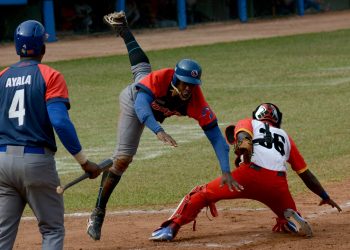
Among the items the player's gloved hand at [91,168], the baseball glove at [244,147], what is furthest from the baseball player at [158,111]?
the player's gloved hand at [91,168]

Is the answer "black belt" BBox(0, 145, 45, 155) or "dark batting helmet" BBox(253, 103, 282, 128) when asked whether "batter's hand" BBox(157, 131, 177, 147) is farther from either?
"black belt" BBox(0, 145, 45, 155)

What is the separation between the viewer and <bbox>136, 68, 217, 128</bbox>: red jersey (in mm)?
8523

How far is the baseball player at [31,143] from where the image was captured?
680 cm

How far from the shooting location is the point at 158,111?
8.75 metres

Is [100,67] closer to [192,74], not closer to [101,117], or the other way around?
[101,117]

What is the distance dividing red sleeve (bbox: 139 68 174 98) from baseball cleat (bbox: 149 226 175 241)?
3.78 ft

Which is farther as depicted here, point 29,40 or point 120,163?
point 120,163

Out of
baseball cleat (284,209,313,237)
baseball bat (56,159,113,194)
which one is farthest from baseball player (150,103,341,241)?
baseball bat (56,159,113,194)

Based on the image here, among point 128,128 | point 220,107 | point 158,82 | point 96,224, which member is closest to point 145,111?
point 158,82

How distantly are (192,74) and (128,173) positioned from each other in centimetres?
448

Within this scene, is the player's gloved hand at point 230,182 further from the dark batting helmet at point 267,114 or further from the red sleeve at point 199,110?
the dark batting helmet at point 267,114

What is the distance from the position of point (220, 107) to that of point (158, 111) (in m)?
8.79

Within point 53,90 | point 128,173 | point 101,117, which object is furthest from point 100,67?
point 53,90

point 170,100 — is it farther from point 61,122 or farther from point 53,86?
point 61,122
